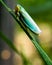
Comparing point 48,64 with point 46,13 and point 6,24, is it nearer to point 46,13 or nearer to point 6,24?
point 6,24

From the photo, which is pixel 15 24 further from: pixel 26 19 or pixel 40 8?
pixel 26 19

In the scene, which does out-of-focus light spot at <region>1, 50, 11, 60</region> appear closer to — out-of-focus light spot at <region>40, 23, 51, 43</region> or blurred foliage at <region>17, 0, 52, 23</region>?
blurred foliage at <region>17, 0, 52, 23</region>

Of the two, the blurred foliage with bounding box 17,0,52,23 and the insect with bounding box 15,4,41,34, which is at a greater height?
the blurred foliage with bounding box 17,0,52,23

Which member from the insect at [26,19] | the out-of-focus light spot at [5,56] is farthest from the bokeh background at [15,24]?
the insect at [26,19]

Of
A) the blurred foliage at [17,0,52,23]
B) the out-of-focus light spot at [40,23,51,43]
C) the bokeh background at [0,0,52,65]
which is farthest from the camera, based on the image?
the out-of-focus light spot at [40,23,51,43]

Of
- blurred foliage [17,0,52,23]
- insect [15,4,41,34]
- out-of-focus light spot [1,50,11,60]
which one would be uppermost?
blurred foliage [17,0,52,23]

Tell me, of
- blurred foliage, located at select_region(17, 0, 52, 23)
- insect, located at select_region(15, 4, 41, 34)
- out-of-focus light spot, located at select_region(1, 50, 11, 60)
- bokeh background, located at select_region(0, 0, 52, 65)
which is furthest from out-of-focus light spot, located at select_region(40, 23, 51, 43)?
insect, located at select_region(15, 4, 41, 34)

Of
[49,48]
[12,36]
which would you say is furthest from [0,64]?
[49,48]

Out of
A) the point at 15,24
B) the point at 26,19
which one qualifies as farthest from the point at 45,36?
the point at 26,19

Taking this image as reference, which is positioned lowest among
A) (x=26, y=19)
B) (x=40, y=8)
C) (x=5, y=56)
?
(x=26, y=19)

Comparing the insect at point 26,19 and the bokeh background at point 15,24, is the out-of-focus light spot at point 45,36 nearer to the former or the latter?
the bokeh background at point 15,24

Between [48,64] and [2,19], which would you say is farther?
[2,19]
